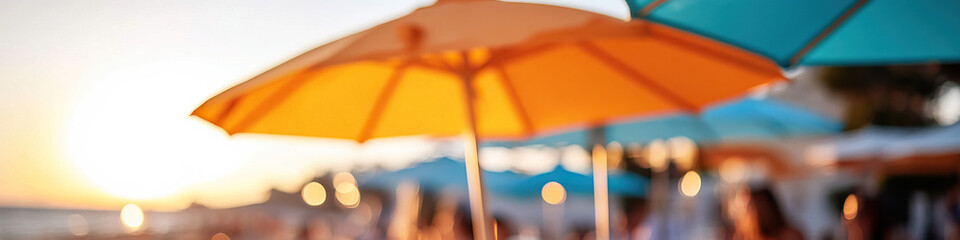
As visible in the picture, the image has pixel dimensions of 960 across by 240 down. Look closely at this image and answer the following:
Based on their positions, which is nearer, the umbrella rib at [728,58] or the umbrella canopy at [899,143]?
the umbrella rib at [728,58]

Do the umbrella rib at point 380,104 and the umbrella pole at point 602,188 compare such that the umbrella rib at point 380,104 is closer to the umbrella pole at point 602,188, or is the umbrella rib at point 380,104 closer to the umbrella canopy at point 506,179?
the umbrella pole at point 602,188

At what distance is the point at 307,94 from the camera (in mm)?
3674

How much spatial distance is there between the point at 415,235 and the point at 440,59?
165 inches

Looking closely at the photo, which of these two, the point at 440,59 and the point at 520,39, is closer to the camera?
the point at 520,39

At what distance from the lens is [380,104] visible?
4.07 metres

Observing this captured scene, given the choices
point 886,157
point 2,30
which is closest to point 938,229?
point 886,157

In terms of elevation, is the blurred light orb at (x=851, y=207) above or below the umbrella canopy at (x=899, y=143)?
below

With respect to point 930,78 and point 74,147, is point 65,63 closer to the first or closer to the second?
point 74,147

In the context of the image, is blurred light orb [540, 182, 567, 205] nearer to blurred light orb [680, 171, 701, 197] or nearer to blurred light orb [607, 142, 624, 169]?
blurred light orb [607, 142, 624, 169]

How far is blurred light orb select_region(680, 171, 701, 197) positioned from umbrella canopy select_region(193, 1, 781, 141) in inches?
582

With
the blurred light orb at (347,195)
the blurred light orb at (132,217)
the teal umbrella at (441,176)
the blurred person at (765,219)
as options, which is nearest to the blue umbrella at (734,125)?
the blurred person at (765,219)

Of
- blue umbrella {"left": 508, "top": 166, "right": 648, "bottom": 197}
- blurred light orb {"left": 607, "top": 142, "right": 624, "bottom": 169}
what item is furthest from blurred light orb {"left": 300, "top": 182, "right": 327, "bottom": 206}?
blue umbrella {"left": 508, "top": 166, "right": 648, "bottom": 197}

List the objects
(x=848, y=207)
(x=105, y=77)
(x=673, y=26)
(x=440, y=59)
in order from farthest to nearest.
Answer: (x=105, y=77), (x=848, y=207), (x=440, y=59), (x=673, y=26)

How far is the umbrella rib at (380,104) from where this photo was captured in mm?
3966
